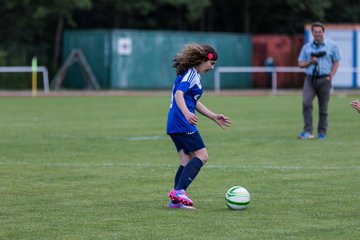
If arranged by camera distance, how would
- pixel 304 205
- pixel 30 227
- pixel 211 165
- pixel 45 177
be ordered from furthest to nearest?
1. pixel 211 165
2. pixel 45 177
3. pixel 304 205
4. pixel 30 227

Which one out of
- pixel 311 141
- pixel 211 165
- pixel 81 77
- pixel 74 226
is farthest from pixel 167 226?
pixel 81 77

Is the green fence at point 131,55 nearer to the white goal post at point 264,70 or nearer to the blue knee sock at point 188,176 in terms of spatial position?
the white goal post at point 264,70

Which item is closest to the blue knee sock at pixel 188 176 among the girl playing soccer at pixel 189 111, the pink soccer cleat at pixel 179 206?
the girl playing soccer at pixel 189 111

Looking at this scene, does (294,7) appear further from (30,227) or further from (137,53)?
(30,227)

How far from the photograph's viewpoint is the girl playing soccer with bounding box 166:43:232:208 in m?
10.1

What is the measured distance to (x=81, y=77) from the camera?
44375mm

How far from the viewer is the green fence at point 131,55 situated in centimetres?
4416

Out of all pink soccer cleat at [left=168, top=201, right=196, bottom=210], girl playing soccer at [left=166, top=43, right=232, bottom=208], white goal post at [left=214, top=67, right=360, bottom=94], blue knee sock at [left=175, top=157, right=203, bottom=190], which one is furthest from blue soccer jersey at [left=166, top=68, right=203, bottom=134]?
white goal post at [left=214, top=67, right=360, bottom=94]

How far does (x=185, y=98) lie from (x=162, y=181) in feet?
7.78

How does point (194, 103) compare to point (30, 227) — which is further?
point (194, 103)

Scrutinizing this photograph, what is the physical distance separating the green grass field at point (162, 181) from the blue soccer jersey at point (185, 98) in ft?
2.90

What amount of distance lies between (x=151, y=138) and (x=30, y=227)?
9.92m

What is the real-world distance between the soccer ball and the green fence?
34453 millimetres

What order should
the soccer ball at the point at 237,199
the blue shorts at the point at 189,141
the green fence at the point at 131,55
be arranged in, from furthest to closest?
the green fence at the point at 131,55 < the blue shorts at the point at 189,141 < the soccer ball at the point at 237,199
